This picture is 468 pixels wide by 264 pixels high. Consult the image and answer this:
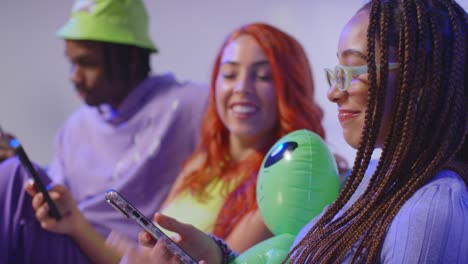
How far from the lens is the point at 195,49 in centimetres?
215

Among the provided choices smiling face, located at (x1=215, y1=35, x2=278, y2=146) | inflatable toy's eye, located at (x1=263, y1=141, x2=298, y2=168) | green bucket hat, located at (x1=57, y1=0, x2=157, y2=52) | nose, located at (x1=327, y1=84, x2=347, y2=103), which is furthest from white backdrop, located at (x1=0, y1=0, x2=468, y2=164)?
nose, located at (x1=327, y1=84, x2=347, y2=103)

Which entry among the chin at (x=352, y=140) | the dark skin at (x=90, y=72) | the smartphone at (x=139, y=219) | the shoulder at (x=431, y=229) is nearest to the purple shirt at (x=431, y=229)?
the shoulder at (x=431, y=229)

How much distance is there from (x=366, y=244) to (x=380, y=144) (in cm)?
12

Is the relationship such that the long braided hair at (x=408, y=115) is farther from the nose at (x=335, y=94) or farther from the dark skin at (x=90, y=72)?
the dark skin at (x=90, y=72)

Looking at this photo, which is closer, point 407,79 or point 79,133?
point 407,79

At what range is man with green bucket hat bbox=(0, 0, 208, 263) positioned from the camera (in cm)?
163

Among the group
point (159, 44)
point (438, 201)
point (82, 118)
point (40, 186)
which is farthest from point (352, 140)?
point (159, 44)

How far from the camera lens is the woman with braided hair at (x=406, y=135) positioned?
0.63m

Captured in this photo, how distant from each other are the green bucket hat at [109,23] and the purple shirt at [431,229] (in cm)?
121

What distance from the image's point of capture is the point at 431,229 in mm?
615

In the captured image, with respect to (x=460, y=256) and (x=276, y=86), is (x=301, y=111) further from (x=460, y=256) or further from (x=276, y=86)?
(x=460, y=256)

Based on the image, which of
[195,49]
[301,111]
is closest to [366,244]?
[301,111]

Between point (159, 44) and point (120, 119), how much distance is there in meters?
0.55

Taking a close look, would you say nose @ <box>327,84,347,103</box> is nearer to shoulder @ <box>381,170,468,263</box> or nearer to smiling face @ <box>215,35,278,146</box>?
shoulder @ <box>381,170,468,263</box>
